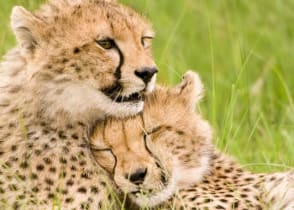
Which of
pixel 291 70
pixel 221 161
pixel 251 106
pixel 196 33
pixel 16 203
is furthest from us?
pixel 196 33

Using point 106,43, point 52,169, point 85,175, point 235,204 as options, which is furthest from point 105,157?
point 235,204

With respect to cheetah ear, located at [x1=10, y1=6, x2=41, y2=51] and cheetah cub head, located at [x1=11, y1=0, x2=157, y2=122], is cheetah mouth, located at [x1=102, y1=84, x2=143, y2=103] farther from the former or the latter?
cheetah ear, located at [x1=10, y1=6, x2=41, y2=51]

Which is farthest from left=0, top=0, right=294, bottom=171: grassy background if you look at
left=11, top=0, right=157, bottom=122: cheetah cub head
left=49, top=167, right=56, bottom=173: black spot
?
left=49, top=167, right=56, bottom=173: black spot

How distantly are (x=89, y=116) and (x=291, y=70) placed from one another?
10.7 feet

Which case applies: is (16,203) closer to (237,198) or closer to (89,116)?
(89,116)

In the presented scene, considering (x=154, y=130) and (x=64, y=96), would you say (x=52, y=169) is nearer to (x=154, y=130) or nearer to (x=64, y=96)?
(x=64, y=96)

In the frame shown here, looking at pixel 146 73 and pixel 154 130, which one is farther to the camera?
pixel 154 130

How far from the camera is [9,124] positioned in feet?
19.5

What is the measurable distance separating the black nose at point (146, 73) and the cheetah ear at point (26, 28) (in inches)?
20.3

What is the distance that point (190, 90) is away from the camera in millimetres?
6348

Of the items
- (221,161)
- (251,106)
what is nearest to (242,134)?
(251,106)

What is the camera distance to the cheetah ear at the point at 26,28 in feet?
19.6

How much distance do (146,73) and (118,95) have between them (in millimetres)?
152

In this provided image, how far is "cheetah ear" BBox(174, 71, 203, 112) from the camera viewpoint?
6316 millimetres
